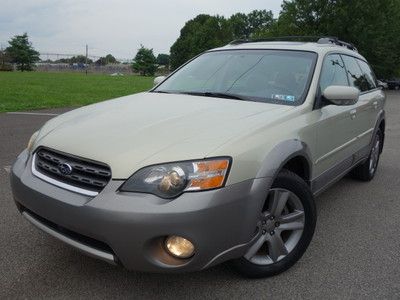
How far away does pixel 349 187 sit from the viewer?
5.33 metres

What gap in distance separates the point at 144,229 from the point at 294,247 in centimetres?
125

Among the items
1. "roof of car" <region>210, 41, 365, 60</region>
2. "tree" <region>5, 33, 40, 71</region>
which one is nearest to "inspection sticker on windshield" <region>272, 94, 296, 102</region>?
"roof of car" <region>210, 41, 365, 60</region>

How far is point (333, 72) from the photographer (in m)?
4.16

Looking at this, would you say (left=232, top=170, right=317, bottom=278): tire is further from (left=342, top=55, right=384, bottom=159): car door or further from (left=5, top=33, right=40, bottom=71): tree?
(left=5, top=33, right=40, bottom=71): tree

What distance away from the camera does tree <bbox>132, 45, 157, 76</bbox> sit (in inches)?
2835

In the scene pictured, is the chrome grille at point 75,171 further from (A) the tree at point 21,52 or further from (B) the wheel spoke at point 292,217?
(A) the tree at point 21,52

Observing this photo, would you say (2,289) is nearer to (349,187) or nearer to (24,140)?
(349,187)

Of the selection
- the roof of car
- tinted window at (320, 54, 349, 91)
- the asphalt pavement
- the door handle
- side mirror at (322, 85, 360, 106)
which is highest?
the roof of car

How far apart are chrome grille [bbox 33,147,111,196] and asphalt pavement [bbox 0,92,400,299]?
0.71 meters

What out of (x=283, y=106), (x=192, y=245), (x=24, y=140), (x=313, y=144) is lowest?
(x=24, y=140)

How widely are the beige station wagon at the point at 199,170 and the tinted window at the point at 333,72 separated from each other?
4 cm

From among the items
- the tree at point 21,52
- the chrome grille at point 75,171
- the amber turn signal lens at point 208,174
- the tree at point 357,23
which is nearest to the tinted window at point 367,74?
the amber turn signal lens at point 208,174

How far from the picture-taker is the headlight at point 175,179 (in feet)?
7.89

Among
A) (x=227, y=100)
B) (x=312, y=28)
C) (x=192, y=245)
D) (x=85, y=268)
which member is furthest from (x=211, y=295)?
(x=312, y=28)
